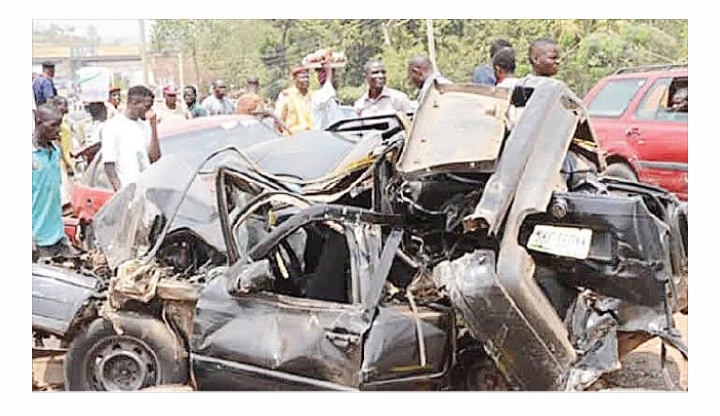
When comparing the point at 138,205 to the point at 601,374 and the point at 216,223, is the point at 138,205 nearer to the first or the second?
the point at 216,223

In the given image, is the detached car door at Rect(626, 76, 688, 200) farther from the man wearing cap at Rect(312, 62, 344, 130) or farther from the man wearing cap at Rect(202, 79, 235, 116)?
the man wearing cap at Rect(202, 79, 235, 116)

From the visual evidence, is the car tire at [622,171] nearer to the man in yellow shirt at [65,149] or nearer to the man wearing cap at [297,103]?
the man wearing cap at [297,103]

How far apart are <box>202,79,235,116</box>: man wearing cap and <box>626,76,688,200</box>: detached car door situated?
3507 millimetres

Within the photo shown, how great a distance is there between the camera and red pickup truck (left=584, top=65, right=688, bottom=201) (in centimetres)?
750

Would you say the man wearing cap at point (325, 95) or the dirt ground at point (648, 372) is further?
the man wearing cap at point (325, 95)

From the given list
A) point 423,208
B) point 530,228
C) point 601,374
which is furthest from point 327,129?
point 601,374

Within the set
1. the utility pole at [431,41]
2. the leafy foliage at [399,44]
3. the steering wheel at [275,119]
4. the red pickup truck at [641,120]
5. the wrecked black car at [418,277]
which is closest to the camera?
the wrecked black car at [418,277]

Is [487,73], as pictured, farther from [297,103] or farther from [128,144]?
[128,144]

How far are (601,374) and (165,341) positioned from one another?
215 cm

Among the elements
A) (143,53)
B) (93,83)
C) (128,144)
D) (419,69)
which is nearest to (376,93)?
(419,69)

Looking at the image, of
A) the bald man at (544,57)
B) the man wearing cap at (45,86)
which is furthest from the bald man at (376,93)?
the man wearing cap at (45,86)

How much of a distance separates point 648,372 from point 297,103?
443cm

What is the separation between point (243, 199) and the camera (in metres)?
4.99

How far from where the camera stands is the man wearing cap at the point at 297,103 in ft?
26.6
